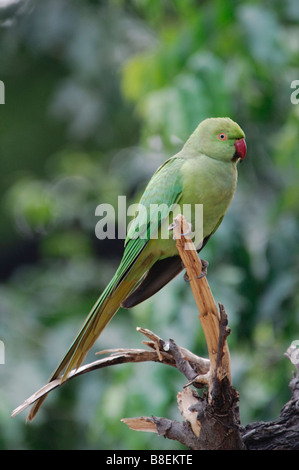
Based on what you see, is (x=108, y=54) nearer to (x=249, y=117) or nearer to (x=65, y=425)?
(x=249, y=117)

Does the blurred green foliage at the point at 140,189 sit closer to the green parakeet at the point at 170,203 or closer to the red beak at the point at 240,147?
the green parakeet at the point at 170,203

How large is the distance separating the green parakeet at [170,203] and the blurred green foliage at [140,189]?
1.77ft

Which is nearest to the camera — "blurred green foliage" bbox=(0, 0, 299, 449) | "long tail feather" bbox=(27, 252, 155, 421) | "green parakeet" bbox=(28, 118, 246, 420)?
"long tail feather" bbox=(27, 252, 155, 421)

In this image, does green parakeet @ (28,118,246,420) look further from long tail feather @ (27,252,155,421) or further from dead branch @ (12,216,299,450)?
dead branch @ (12,216,299,450)

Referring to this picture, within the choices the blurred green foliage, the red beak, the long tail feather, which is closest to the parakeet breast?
the red beak

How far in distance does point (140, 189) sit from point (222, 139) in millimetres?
2394

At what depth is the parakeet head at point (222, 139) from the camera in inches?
101

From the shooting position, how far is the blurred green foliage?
358cm

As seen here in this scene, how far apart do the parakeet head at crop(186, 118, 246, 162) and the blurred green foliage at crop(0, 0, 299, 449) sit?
0.57 m

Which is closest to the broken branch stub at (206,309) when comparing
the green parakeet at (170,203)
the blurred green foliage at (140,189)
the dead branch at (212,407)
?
the dead branch at (212,407)

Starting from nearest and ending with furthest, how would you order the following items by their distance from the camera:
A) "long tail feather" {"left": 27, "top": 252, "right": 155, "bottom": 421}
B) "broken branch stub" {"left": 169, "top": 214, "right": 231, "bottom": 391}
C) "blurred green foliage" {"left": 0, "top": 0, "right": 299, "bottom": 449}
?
"broken branch stub" {"left": 169, "top": 214, "right": 231, "bottom": 391}
"long tail feather" {"left": 27, "top": 252, "right": 155, "bottom": 421}
"blurred green foliage" {"left": 0, "top": 0, "right": 299, "bottom": 449}

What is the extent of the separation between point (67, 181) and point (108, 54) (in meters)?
1.36

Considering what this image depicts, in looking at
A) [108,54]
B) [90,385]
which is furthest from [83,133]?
[90,385]

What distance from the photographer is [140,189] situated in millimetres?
4992
